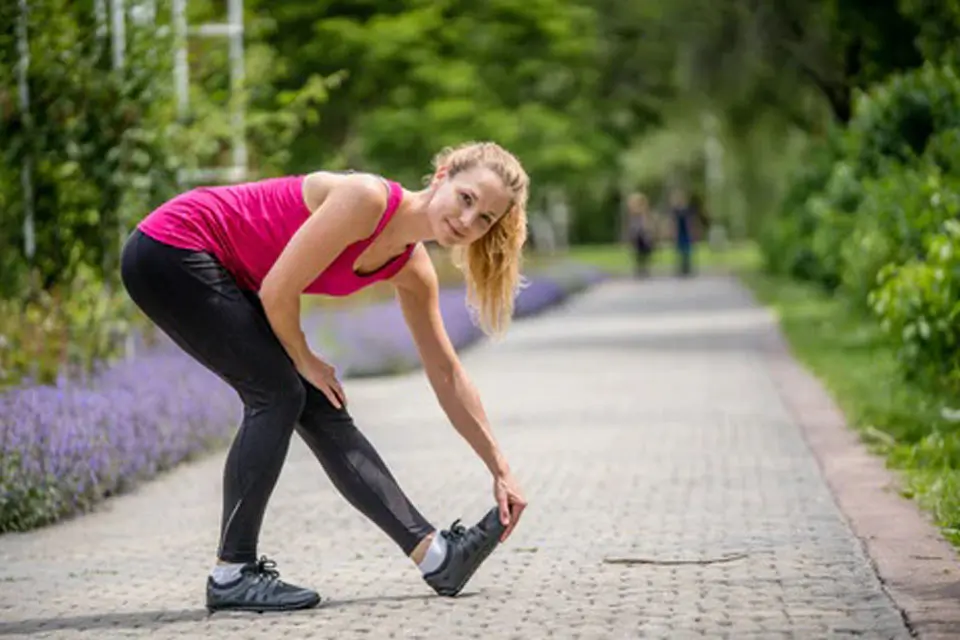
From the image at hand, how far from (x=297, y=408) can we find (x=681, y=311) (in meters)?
23.8

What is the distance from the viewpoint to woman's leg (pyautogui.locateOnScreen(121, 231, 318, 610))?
22.2 ft

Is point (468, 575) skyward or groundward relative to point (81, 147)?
groundward

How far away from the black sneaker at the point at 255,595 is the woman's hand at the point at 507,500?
1.97 feet

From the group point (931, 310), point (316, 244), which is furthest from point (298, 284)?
point (931, 310)

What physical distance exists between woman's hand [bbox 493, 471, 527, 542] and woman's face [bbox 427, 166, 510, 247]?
0.79 meters

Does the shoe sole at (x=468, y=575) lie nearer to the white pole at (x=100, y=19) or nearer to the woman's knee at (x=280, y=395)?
the woman's knee at (x=280, y=395)

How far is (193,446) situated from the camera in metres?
11.9

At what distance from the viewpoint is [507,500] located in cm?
707

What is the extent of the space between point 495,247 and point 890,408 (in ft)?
22.6

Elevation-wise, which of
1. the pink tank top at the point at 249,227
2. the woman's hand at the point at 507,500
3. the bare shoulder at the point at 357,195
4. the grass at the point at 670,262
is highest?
the bare shoulder at the point at 357,195

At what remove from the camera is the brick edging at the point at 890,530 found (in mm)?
6602

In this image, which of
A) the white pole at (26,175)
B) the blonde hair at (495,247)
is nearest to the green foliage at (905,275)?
the blonde hair at (495,247)

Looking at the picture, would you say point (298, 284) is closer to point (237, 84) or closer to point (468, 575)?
point (468, 575)

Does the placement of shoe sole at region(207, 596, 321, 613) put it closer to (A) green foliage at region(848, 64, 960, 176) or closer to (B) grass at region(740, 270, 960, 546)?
(B) grass at region(740, 270, 960, 546)
